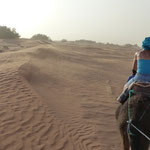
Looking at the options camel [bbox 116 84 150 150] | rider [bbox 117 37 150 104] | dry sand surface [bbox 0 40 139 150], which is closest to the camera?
camel [bbox 116 84 150 150]

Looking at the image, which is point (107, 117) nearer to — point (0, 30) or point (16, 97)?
point (16, 97)

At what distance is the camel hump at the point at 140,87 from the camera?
3.40 m

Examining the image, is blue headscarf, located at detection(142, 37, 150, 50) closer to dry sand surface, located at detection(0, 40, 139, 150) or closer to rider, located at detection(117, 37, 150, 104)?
rider, located at detection(117, 37, 150, 104)

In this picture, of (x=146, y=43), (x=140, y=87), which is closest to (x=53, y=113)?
(x=140, y=87)

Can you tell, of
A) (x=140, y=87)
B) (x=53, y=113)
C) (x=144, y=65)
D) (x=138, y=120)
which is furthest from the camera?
(x=53, y=113)

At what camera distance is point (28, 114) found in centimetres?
575

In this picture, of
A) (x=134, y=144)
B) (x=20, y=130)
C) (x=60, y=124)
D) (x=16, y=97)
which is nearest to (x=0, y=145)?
(x=20, y=130)

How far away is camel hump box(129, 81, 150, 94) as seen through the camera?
11.2 ft

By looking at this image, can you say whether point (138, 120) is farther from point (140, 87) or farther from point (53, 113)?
point (53, 113)

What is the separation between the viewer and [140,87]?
3467 millimetres

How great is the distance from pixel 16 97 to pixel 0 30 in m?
27.1

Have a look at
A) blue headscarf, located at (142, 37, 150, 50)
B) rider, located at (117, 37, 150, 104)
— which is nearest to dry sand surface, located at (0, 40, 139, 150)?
rider, located at (117, 37, 150, 104)

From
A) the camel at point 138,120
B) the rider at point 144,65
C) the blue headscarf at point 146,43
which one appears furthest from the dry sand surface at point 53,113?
the blue headscarf at point 146,43

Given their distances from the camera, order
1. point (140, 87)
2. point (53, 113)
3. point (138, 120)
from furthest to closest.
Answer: point (53, 113) < point (140, 87) < point (138, 120)
